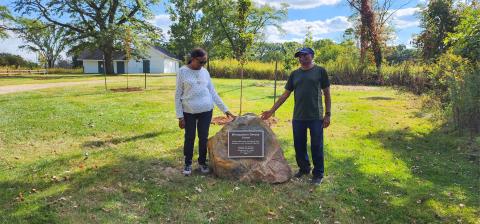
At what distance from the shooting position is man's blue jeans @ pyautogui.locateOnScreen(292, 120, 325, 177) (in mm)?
5340

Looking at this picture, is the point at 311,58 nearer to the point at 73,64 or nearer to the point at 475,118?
the point at 475,118

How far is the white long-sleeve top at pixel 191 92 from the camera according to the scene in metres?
5.26

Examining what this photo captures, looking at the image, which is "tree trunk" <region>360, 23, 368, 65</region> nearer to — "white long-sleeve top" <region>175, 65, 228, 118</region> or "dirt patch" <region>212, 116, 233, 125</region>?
"dirt patch" <region>212, 116, 233, 125</region>

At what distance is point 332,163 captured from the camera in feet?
21.7

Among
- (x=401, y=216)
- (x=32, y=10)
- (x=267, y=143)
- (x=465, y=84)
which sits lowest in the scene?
(x=401, y=216)

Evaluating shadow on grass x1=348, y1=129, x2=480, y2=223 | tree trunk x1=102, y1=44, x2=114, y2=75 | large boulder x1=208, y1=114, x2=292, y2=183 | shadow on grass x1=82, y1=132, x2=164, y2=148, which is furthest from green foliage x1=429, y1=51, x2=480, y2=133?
tree trunk x1=102, y1=44, x2=114, y2=75

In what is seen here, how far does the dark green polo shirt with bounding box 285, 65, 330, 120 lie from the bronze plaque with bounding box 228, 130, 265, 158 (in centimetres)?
68

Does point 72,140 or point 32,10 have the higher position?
point 32,10

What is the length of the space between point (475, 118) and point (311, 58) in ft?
17.3

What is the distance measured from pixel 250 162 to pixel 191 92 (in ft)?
4.33

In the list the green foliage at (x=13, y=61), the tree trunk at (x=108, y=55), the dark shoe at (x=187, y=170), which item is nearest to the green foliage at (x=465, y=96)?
the dark shoe at (x=187, y=170)

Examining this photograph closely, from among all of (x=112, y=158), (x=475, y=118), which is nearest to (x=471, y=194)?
(x=475, y=118)

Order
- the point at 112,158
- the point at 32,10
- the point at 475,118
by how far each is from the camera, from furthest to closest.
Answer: the point at 32,10 < the point at 475,118 < the point at 112,158

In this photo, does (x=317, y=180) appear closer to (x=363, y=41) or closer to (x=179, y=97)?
(x=179, y=97)
